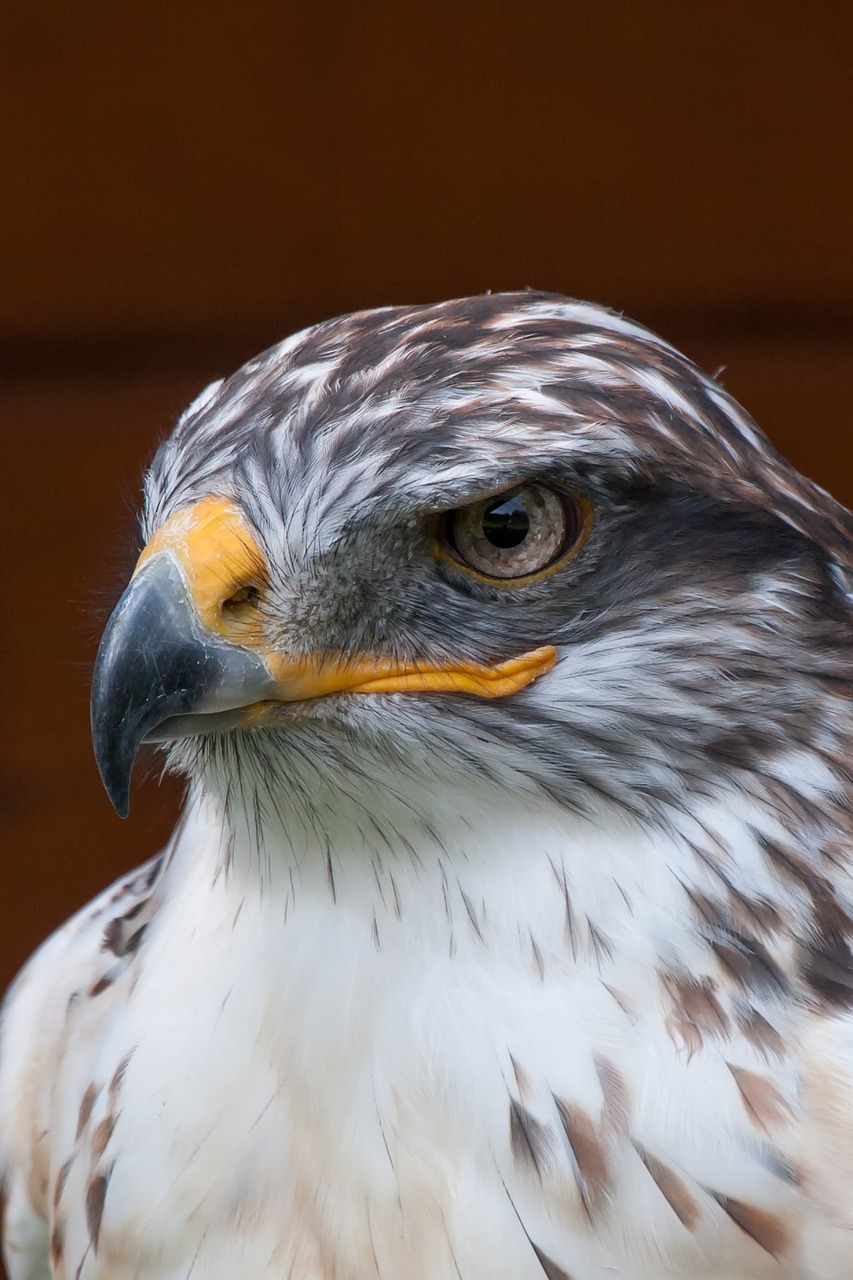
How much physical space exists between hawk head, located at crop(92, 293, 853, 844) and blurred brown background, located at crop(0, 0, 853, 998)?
1.13 meters

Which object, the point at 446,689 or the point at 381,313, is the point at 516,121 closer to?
the point at 381,313

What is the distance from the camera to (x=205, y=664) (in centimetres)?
97

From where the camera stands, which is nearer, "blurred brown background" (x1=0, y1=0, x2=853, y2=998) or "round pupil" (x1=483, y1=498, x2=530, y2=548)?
"round pupil" (x1=483, y1=498, x2=530, y2=548)

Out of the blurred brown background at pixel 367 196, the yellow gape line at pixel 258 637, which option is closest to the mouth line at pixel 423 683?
the yellow gape line at pixel 258 637

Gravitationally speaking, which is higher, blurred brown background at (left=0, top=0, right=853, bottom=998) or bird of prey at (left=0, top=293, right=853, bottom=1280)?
blurred brown background at (left=0, top=0, right=853, bottom=998)

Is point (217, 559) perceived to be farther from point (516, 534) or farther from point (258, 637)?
point (516, 534)

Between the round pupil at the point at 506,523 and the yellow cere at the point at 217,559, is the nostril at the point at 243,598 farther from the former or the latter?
the round pupil at the point at 506,523

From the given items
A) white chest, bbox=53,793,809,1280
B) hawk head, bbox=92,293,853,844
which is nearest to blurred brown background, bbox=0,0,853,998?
white chest, bbox=53,793,809,1280

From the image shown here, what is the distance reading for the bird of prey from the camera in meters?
1.01

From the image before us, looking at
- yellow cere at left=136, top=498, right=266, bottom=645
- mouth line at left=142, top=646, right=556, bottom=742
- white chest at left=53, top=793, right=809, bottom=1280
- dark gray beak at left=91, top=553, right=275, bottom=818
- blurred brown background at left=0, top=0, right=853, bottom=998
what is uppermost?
blurred brown background at left=0, top=0, right=853, bottom=998

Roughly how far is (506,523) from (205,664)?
0.78 feet

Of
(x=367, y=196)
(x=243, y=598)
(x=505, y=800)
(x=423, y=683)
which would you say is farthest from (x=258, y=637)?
(x=367, y=196)

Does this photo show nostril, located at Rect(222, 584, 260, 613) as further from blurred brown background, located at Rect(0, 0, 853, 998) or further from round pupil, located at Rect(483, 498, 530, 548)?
blurred brown background, located at Rect(0, 0, 853, 998)

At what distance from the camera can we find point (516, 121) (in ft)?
7.34
